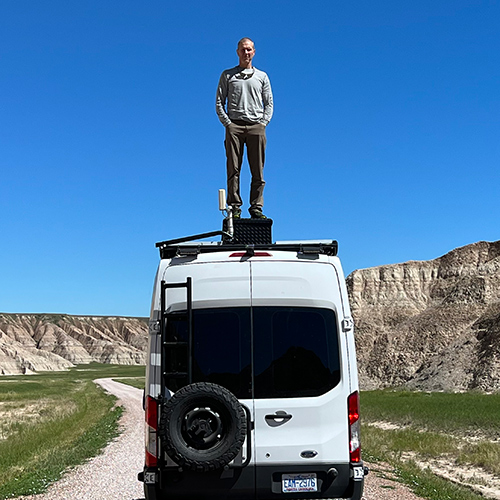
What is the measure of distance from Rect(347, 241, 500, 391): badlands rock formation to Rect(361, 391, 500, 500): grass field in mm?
26052

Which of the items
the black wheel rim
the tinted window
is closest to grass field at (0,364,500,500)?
the tinted window

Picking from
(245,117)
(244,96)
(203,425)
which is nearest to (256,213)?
(245,117)

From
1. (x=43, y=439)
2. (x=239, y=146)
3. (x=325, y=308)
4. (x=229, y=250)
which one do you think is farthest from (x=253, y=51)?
(x=43, y=439)

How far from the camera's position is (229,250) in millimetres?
7078

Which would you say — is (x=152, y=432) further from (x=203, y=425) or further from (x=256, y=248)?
(x=256, y=248)

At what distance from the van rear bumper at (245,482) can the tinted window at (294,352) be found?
726 mm

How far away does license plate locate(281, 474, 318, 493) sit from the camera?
650cm

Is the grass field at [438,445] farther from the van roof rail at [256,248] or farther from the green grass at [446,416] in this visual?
the van roof rail at [256,248]

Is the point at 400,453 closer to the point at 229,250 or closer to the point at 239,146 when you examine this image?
the point at 239,146

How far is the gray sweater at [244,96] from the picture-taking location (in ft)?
34.1

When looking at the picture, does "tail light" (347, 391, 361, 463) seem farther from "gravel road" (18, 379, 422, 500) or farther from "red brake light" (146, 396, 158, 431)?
"gravel road" (18, 379, 422, 500)

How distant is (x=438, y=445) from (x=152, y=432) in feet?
48.8

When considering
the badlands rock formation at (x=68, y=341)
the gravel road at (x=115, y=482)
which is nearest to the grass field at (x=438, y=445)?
the gravel road at (x=115, y=482)

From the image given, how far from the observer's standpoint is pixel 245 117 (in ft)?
34.5
